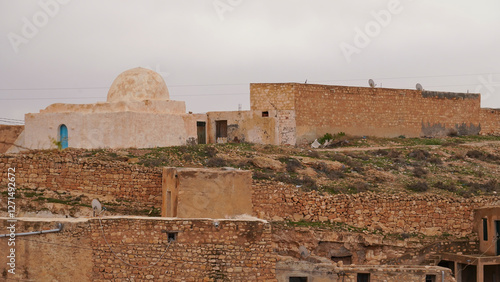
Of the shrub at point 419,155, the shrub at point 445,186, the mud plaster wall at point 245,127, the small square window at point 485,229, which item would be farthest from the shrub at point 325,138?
the small square window at point 485,229

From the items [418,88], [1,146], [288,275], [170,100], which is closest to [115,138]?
[170,100]

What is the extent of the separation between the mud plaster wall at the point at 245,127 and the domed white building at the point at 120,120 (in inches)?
118

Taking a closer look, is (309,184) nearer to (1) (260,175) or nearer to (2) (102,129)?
(1) (260,175)

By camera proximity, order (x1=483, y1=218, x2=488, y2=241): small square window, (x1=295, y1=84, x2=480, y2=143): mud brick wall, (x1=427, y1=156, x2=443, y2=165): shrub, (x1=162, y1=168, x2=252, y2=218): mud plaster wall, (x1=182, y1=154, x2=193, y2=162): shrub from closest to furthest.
Answer: (x1=162, y1=168, x2=252, y2=218): mud plaster wall
(x1=483, y1=218, x2=488, y2=241): small square window
(x1=182, y1=154, x2=193, y2=162): shrub
(x1=427, y1=156, x2=443, y2=165): shrub
(x1=295, y1=84, x2=480, y2=143): mud brick wall

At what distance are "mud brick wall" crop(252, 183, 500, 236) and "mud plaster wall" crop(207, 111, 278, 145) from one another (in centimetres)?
634

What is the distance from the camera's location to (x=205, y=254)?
14906 millimetres

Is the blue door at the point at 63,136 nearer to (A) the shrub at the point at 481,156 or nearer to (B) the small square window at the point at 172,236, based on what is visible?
(B) the small square window at the point at 172,236

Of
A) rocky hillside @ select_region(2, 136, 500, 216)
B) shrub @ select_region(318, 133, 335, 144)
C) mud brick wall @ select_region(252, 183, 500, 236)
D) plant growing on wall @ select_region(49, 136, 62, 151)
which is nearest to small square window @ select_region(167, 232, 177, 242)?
rocky hillside @ select_region(2, 136, 500, 216)

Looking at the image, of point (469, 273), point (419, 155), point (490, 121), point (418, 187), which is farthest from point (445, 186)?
point (490, 121)

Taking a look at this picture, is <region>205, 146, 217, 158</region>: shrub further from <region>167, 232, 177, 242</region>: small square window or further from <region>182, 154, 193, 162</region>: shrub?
<region>167, 232, 177, 242</region>: small square window

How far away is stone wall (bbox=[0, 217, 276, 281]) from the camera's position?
14359mm

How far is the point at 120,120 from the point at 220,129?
5.47 m

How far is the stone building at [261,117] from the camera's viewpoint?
75.2 feet

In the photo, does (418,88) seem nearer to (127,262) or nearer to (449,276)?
(449,276)
